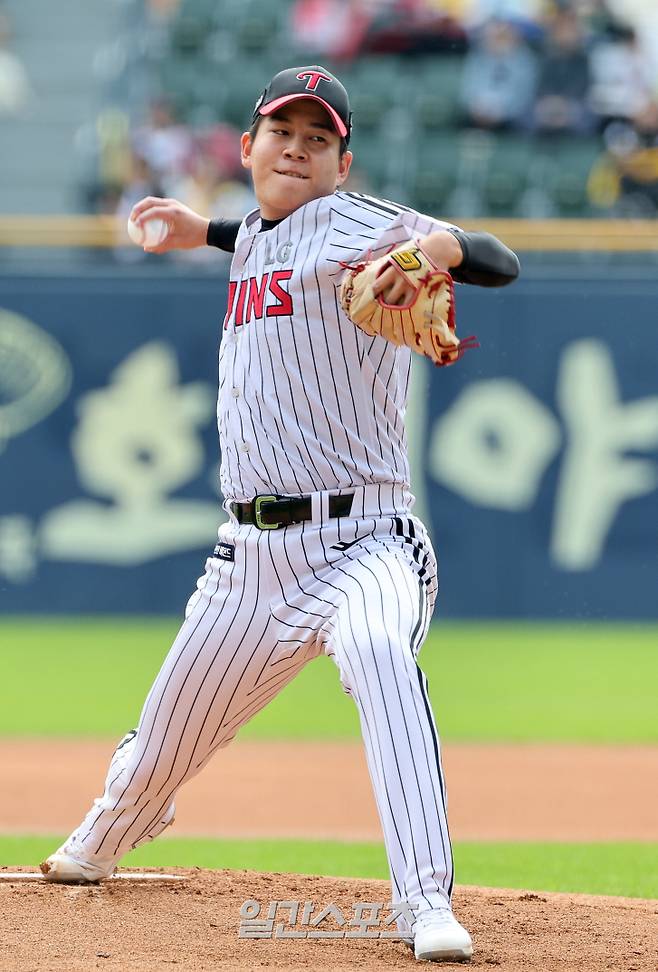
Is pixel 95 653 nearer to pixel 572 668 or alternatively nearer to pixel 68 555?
pixel 68 555

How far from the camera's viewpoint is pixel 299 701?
8.64 m

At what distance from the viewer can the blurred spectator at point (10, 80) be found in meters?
14.5

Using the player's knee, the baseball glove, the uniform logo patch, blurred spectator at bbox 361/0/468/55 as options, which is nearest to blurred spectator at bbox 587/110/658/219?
blurred spectator at bbox 361/0/468/55

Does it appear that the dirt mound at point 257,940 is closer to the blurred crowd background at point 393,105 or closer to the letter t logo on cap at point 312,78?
the letter t logo on cap at point 312,78

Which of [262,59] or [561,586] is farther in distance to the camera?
[262,59]

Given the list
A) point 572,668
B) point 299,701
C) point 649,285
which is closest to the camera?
point 299,701

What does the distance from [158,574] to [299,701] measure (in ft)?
7.17

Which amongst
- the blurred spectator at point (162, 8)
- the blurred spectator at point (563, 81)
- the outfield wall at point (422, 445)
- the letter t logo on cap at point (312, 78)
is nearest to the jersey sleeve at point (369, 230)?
the letter t logo on cap at point (312, 78)

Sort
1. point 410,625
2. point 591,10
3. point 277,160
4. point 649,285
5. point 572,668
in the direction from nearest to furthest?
point 410,625
point 277,160
point 572,668
point 649,285
point 591,10

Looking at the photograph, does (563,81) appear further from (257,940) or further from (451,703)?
(257,940)

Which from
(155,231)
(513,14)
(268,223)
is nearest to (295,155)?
(268,223)

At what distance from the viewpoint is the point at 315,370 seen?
356 centimetres

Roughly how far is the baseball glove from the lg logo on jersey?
212 mm

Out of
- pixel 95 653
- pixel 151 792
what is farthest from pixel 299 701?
pixel 151 792
